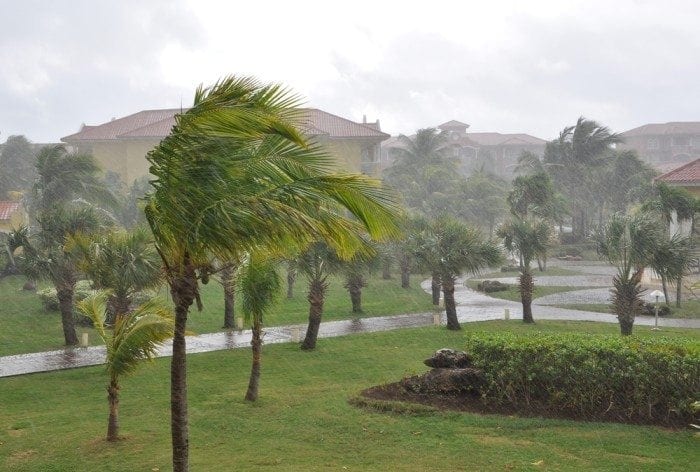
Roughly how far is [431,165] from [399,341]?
4409 centimetres

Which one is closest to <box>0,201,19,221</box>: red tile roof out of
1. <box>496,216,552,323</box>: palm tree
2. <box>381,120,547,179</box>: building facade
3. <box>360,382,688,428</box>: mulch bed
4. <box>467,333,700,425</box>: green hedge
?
<box>496,216,552,323</box>: palm tree

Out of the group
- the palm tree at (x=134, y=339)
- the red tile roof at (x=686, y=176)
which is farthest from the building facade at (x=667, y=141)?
the palm tree at (x=134, y=339)

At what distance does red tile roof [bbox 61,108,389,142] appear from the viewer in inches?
2129

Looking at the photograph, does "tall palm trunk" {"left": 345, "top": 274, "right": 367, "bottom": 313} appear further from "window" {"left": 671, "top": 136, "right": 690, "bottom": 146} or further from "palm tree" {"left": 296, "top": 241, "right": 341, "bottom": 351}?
"window" {"left": 671, "top": 136, "right": 690, "bottom": 146}

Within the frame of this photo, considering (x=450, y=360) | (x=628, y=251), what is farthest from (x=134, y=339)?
(x=628, y=251)

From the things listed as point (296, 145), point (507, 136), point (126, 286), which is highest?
point (507, 136)

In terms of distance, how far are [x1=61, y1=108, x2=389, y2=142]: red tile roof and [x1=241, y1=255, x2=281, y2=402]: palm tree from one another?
3738cm

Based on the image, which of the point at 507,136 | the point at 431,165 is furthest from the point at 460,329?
the point at 507,136

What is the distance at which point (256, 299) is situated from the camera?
42.4 feet

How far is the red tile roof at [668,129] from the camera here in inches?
4358

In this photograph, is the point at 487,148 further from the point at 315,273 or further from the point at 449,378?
the point at 449,378

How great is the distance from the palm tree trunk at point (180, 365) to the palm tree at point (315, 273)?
11.0m

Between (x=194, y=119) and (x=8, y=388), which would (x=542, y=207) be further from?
(x=194, y=119)

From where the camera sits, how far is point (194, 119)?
21.2ft
